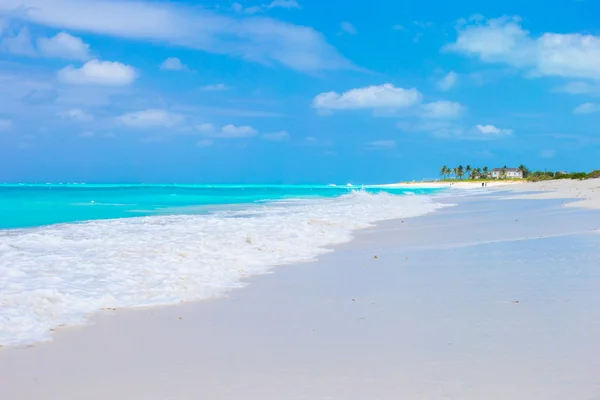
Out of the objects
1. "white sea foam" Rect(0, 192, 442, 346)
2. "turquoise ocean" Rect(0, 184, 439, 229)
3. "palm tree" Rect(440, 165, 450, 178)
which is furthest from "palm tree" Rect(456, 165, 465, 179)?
"white sea foam" Rect(0, 192, 442, 346)

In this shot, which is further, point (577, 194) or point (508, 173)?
point (508, 173)

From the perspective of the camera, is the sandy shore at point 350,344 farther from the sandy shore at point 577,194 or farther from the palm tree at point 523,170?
the palm tree at point 523,170

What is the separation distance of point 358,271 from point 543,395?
5.61m

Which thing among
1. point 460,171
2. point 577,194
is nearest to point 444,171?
point 460,171

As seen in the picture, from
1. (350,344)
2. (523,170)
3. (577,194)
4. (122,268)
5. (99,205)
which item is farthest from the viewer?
(523,170)

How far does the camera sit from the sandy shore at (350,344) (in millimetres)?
3936

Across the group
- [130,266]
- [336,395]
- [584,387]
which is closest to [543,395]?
[584,387]

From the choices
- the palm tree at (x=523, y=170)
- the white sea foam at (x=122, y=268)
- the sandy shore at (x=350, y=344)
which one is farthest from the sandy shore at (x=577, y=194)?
the palm tree at (x=523, y=170)

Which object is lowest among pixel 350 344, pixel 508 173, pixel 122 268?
pixel 350 344

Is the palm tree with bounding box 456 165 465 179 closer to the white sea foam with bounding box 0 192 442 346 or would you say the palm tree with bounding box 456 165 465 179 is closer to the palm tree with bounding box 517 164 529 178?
the palm tree with bounding box 517 164 529 178

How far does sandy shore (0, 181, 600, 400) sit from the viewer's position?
3.94 meters

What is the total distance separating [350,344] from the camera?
497cm

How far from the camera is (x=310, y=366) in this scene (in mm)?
4395

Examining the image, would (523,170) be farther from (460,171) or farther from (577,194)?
(577,194)
